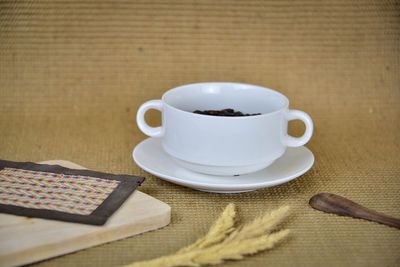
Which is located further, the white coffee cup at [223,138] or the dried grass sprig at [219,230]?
the white coffee cup at [223,138]

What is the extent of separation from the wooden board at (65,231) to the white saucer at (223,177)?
0.24 ft

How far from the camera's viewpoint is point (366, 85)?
1.19 metres

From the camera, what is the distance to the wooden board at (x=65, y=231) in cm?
62

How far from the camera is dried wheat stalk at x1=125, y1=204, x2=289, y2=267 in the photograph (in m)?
0.61

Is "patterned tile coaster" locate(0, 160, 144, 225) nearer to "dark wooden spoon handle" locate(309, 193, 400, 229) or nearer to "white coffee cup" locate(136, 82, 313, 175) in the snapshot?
"white coffee cup" locate(136, 82, 313, 175)

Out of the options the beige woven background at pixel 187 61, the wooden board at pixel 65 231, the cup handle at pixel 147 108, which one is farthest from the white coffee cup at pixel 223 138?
the beige woven background at pixel 187 61

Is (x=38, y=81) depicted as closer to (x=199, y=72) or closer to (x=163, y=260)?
(x=199, y=72)

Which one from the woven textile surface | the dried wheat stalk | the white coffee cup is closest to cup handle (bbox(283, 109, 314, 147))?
the white coffee cup

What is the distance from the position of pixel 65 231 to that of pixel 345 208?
35 centimetres

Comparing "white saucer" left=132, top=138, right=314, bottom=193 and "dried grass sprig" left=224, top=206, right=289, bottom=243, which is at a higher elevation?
"white saucer" left=132, top=138, right=314, bottom=193

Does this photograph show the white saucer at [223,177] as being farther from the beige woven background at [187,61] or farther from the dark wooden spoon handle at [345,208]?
the beige woven background at [187,61]

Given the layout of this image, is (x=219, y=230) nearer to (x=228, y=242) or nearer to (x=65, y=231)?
(x=228, y=242)

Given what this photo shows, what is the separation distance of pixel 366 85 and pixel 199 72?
1.10 ft

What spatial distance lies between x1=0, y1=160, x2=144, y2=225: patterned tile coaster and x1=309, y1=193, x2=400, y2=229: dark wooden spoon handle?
0.24 meters
